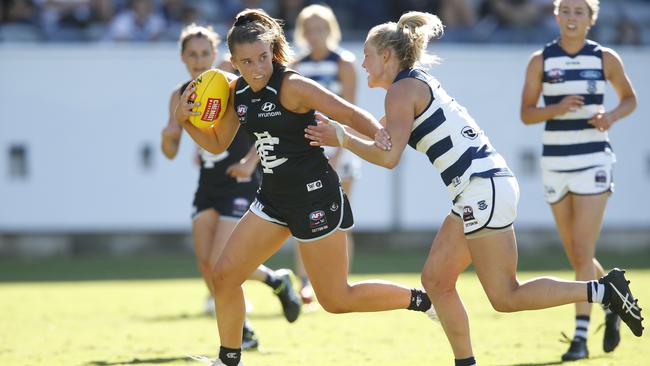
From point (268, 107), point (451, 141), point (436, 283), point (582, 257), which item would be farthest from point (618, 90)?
point (268, 107)

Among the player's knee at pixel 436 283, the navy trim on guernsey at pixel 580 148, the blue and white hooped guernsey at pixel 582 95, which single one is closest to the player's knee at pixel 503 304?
the player's knee at pixel 436 283

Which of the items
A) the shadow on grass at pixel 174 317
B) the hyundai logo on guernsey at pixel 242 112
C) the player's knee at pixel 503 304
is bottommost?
the shadow on grass at pixel 174 317

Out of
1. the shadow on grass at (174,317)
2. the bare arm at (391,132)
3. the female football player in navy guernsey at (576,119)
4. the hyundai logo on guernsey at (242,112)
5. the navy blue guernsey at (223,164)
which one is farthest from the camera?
the shadow on grass at (174,317)

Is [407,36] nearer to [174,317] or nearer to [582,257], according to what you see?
[582,257]

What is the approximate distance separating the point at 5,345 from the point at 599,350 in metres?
4.34

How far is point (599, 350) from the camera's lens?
308 inches

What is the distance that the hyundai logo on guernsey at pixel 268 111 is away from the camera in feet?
20.8

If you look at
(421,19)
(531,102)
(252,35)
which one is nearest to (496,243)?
(421,19)

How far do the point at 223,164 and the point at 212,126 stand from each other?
2.24 metres

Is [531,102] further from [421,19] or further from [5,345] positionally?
[5,345]

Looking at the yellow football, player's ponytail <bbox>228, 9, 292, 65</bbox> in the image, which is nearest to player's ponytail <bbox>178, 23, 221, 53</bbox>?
the yellow football

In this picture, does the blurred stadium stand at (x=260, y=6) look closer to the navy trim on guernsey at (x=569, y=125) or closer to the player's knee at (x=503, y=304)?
the navy trim on guernsey at (x=569, y=125)

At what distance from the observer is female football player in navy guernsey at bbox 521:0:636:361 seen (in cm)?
785

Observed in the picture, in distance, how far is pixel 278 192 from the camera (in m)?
6.51
